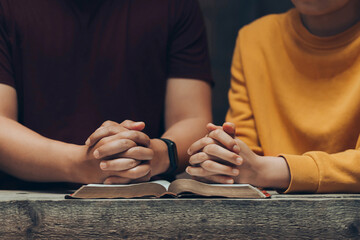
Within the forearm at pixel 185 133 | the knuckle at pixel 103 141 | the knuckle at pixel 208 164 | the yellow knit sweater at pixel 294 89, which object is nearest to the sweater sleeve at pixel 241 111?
the yellow knit sweater at pixel 294 89

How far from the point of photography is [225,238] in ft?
2.75

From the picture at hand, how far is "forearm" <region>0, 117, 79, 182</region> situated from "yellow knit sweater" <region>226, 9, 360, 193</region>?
573 millimetres

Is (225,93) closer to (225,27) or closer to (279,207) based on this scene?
(225,27)

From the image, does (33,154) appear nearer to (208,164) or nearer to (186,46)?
(208,164)

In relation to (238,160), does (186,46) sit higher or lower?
higher

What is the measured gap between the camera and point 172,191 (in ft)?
2.97

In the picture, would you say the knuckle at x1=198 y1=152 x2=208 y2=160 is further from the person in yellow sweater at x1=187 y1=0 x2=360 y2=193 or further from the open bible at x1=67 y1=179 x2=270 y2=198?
the open bible at x1=67 y1=179 x2=270 y2=198

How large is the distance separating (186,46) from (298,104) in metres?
0.41

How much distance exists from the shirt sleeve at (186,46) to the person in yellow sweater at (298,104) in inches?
4.8

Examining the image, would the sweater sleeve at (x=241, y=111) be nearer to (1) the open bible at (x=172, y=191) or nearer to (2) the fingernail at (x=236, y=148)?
(2) the fingernail at (x=236, y=148)

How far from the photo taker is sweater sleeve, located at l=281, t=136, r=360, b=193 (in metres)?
1.09

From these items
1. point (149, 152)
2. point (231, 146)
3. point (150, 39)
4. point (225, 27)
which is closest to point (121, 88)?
point (150, 39)

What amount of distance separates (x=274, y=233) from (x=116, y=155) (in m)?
0.43

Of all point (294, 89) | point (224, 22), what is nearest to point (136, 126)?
point (294, 89)
